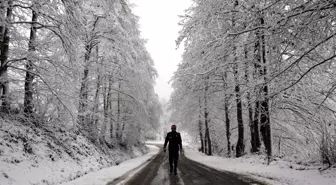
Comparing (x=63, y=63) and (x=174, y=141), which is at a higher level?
(x=63, y=63)

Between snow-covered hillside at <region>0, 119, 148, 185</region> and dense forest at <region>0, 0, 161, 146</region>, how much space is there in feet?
2.22

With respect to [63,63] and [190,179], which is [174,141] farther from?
[63,63]

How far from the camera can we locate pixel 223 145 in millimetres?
31609

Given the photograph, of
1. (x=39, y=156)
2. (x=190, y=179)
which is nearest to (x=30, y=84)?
(x=39, y=156)

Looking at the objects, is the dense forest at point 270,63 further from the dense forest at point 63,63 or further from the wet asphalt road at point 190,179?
the dense forest at point 63,63

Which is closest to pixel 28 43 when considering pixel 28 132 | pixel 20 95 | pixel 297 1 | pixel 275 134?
pixel 20 95

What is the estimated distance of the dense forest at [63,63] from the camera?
289 inches

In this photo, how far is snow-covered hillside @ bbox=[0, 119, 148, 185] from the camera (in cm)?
719

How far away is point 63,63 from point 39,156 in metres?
3.51

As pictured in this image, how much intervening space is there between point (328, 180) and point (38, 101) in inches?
425

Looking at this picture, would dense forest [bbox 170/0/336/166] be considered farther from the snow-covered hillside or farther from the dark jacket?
the snow-covered hillside

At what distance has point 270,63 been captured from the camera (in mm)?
6609

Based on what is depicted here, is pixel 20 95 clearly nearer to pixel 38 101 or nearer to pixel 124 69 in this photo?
pixel 38 101

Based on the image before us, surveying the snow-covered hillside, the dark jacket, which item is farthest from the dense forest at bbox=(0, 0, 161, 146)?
the dark jacket
